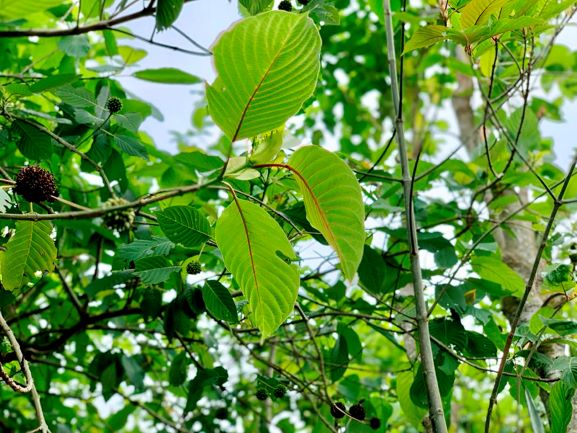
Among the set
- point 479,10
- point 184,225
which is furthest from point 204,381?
point 479,10

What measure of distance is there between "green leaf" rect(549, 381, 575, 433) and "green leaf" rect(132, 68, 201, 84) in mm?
880

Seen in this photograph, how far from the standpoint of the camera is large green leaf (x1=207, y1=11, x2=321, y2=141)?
65cm

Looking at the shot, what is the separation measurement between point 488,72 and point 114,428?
163 cm

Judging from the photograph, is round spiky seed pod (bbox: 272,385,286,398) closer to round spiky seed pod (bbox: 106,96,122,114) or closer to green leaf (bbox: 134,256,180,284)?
green leaf (bbox: 134,256,180,284)

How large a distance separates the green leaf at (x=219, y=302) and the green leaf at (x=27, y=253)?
0.27 meters

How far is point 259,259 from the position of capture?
2.67 feet

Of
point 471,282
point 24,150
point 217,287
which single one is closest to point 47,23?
point 24,150

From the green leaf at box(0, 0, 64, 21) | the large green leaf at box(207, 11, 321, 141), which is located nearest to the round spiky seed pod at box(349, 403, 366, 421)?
the large green leaf at box(207, 11, 321, 141)

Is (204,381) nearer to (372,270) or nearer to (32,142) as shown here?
(372,270)

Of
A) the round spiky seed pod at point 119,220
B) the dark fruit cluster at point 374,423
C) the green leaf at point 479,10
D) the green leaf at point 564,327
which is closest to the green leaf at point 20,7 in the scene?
the round spiky seed pod at point 119,220

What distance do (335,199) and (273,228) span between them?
99 mm

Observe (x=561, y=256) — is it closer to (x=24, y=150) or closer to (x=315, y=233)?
(x=315, y=233)

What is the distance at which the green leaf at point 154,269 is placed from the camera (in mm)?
1193

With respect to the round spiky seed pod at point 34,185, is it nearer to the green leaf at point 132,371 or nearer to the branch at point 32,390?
the branch at point 32,390
